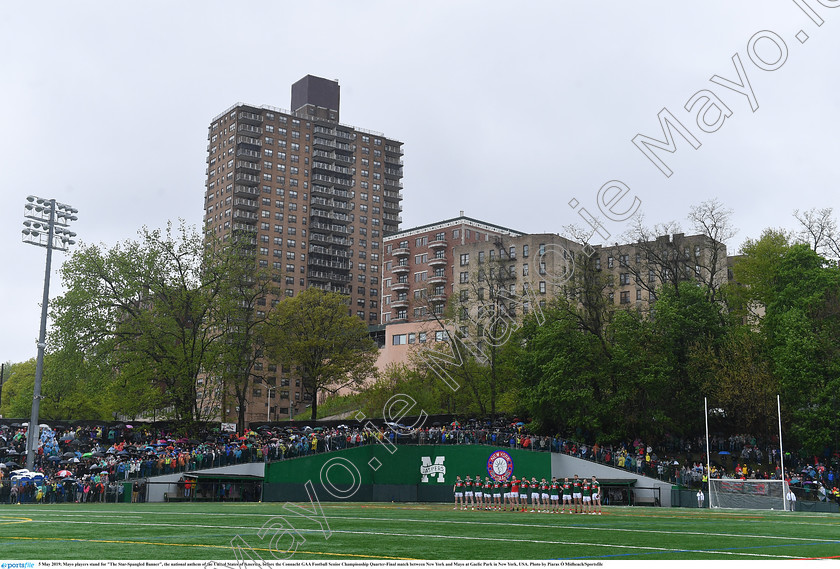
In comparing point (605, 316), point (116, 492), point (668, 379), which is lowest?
point (116, 492)

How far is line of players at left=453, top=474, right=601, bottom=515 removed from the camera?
3681 centimetres

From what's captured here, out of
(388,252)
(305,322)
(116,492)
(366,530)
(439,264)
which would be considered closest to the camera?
(366,530)

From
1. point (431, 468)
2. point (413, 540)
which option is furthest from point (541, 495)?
point (413, 540)

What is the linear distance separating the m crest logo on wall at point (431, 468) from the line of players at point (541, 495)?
15.5 meters

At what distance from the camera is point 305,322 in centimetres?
9244

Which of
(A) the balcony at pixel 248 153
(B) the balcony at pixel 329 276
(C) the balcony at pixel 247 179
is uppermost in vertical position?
(A) the balcony at pixel 248 153

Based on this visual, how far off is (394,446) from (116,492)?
2043cm

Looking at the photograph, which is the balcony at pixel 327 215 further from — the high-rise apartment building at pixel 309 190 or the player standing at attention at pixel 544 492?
the player standing at attention at pixel 544 492

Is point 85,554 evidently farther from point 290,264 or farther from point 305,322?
point 290,264

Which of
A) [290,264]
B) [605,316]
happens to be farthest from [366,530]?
[290,264]

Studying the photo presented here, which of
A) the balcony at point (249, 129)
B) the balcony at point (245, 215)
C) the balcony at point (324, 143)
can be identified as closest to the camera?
the balcony at point (245, 215)

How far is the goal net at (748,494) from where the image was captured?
137ft

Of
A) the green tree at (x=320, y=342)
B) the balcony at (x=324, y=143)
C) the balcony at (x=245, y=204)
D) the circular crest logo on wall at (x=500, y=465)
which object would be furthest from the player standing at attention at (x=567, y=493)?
the balcony at (x=324, y=143)

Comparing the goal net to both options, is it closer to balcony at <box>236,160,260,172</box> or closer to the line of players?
the line of players
